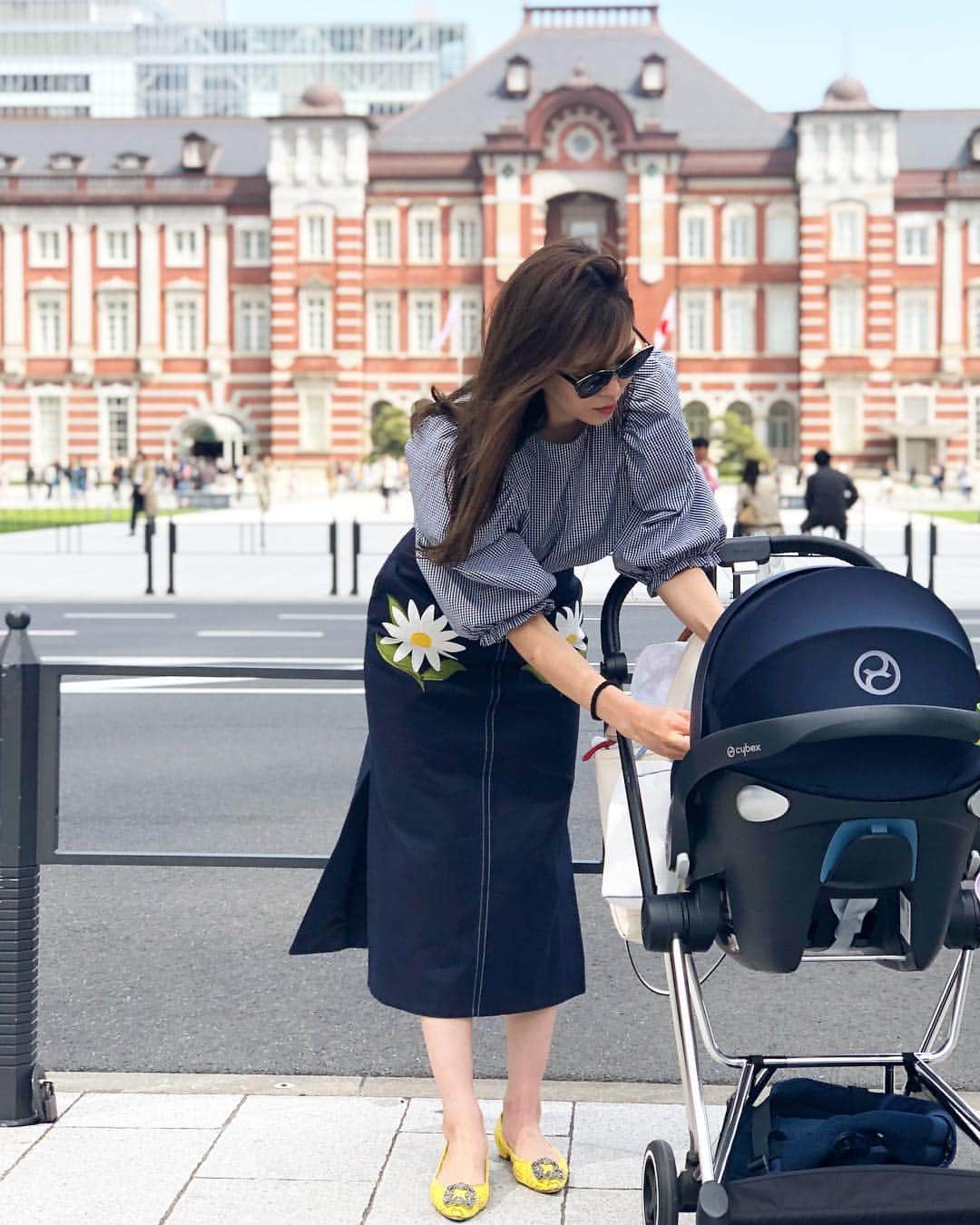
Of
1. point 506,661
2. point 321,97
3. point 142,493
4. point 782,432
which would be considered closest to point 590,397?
point 506,661

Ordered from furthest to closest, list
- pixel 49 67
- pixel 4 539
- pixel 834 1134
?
1. pixel 49 67
2. pixel 4 539
3. pixel 834 1134

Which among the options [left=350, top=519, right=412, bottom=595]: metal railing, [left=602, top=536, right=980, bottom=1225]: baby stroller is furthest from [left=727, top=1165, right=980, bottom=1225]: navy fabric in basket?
[left=350, top=519, right=412, bottom=595]: metal railing

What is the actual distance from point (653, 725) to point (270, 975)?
254 centimetres

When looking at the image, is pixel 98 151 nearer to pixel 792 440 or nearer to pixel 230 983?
pixel 792 440

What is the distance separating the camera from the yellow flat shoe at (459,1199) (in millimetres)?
3039

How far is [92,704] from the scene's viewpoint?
32.7ft

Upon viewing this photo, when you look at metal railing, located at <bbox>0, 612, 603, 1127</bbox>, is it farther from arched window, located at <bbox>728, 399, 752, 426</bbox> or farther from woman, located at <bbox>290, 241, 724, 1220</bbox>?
arched window, located at <bbox>728, 399, 752, 426</bbox>

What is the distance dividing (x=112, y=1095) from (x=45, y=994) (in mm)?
1022

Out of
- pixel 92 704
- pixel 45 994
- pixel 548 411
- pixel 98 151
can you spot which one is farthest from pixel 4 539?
pixel 98 151

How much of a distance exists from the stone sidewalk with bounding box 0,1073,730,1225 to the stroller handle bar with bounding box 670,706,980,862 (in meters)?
1.04

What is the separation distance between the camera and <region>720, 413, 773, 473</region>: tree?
188 ft

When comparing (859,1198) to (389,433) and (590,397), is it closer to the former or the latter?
(590,397)

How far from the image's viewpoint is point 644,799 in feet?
9.17

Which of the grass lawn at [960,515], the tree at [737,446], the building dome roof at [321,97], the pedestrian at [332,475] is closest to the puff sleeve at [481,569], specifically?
the grass lawn at [960,515]
